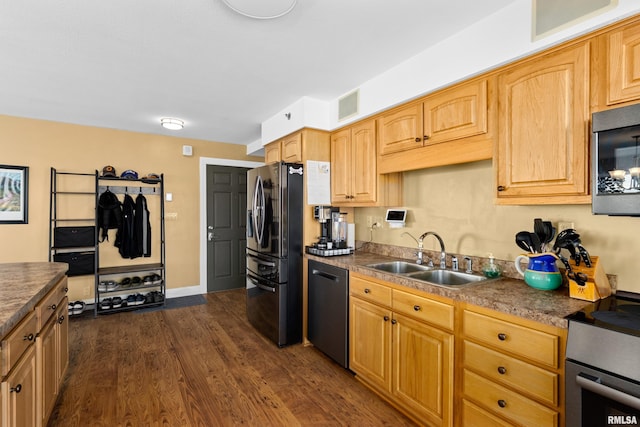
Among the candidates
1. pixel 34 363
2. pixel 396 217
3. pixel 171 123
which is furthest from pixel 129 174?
pixel 396 217

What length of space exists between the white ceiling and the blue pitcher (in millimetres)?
1409

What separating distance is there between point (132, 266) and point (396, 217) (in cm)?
368

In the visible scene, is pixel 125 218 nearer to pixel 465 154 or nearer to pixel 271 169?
pixel 271 169

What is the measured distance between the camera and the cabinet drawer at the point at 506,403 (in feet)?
4.41

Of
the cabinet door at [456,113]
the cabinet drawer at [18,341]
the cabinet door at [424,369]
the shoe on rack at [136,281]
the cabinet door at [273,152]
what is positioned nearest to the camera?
the cabinet drawer at [18,341]

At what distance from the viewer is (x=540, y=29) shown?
1599mm

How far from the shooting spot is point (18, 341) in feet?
4.51

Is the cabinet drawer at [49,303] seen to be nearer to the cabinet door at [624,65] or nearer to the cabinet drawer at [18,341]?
the cabinet drawer at [18,341]

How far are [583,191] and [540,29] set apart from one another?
86cm

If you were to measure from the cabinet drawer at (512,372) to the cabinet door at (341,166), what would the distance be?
1696 mm

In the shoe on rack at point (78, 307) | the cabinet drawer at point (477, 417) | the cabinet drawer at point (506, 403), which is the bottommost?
the shoe on rack at point (78, 307)

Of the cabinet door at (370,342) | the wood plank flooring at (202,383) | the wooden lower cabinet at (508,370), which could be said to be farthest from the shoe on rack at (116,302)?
the wooden lower cabinet at (508,370)

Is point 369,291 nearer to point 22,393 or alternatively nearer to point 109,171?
point 22,393

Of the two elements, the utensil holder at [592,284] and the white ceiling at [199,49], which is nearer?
the utensil holder at [592,284]
